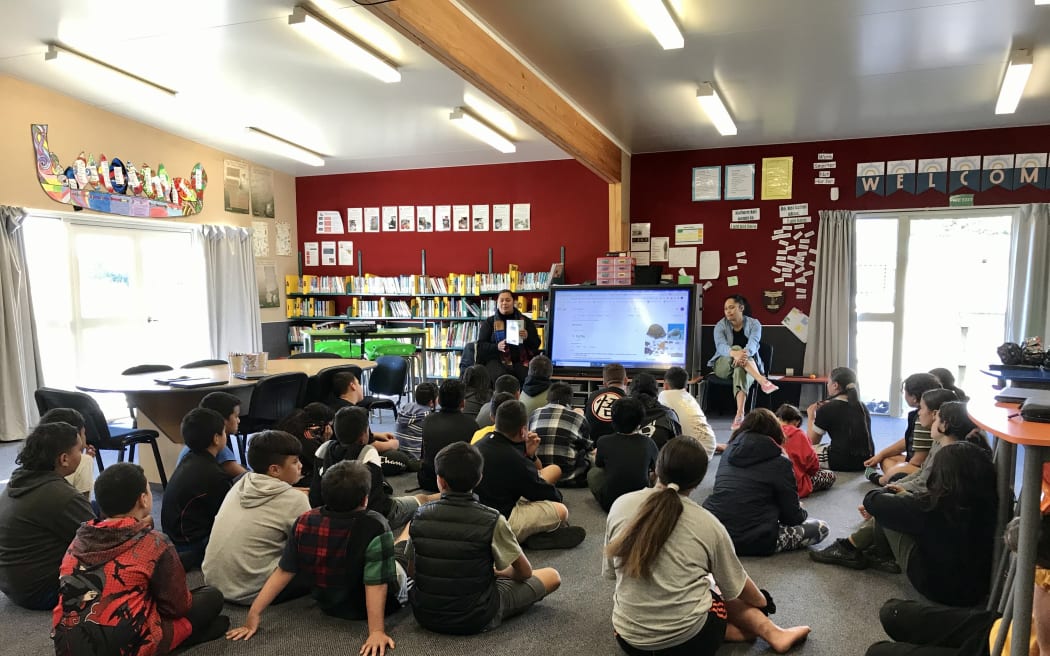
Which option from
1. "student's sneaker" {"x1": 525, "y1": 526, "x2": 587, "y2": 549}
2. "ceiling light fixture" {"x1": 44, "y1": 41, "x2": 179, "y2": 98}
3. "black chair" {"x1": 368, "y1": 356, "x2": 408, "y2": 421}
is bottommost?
"student's sneaker" {"x1": 525, "y1": 526, "x2": 587, "y2": 549}

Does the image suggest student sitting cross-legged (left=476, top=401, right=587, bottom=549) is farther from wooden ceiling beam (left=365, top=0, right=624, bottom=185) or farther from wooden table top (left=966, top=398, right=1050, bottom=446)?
wooden ceiling beam (left=365, top=0, right=624, bottom=185)

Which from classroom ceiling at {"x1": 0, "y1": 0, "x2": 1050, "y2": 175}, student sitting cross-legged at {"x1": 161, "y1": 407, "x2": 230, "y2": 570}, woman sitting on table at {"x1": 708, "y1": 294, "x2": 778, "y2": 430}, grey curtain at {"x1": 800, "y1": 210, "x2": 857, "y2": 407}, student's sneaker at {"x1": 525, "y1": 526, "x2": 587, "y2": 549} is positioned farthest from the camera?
grey curtain at {"x1": 800, "y1": 210, "x2": 857, "y2": 407}

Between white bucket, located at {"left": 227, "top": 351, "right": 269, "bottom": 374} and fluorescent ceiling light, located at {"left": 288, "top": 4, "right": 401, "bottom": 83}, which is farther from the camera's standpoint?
white bucket, located at {"left": 227, "top": 351, "right": 269, "bottom": 374}

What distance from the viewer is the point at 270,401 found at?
4.37 meters

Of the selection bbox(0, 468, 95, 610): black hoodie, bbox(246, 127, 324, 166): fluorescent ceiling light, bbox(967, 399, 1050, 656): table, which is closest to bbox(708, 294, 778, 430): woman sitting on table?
bbox(967, 399, 1050, 656): table

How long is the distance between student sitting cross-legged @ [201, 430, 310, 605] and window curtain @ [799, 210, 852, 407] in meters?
6.02

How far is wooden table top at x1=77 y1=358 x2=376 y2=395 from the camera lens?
3.96 metres

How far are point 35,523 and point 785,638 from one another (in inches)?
113

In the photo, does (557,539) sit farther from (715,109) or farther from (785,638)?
(715,109)

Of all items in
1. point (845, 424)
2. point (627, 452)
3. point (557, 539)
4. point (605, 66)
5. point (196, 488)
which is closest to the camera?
point (196, 488)

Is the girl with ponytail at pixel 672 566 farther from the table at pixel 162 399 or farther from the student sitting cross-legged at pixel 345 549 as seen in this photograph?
the table at pixel 162 399

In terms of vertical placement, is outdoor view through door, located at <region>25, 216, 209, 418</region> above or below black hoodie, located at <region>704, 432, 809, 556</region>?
above

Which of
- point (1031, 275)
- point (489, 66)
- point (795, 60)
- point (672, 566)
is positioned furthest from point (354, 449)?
point (1031, 275)

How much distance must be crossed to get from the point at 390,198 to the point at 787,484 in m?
7.09
